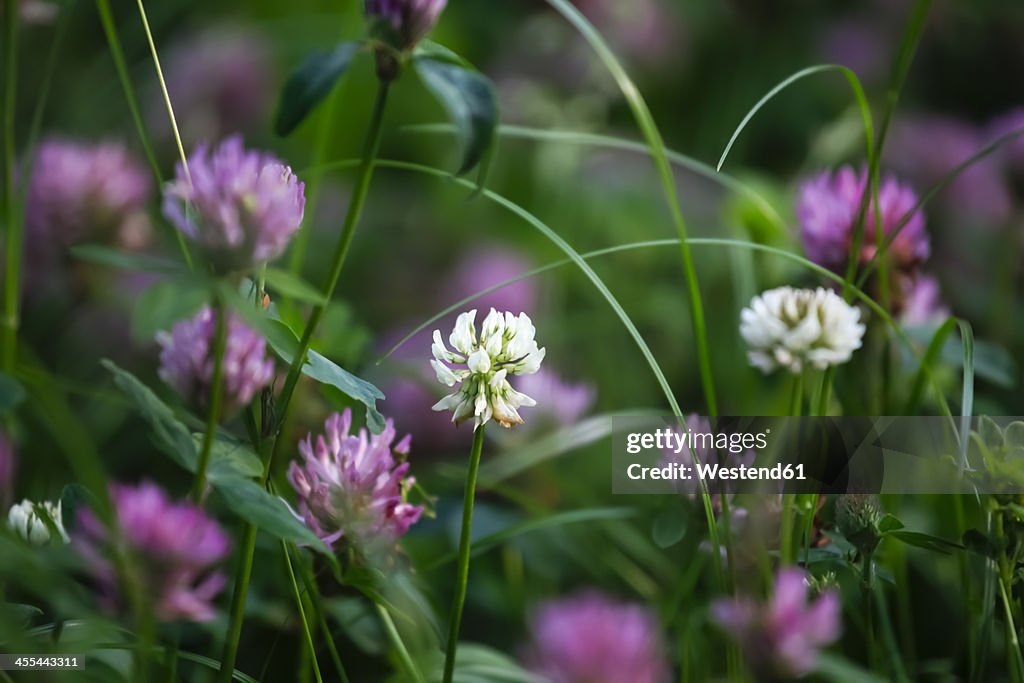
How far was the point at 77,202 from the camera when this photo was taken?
48.8 inches

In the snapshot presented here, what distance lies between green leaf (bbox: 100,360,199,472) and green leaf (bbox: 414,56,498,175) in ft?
0.69

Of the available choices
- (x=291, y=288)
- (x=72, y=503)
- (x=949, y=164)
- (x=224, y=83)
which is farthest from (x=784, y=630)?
(x=224, y=83)

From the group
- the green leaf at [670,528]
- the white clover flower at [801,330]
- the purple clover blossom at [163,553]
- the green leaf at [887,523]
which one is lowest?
the purple clover blossom at [163,553]

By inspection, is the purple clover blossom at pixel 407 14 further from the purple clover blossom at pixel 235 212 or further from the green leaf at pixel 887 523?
the green leaf at pixel 887 523

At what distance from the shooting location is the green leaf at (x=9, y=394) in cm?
46

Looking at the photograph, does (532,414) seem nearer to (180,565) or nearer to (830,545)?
(830,545)

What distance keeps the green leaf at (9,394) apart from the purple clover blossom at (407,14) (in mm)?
258

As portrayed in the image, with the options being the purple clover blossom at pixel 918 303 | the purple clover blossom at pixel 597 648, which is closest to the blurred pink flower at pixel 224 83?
the purple clover blossom at pixel 918 303

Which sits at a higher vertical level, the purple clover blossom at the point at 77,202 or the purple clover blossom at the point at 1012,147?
the purple clover blossom at the point at 1012,147

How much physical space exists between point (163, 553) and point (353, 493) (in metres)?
0.14

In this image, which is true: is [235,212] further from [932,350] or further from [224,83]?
[224,83]

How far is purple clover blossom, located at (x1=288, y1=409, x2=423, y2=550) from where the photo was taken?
0.59 metres

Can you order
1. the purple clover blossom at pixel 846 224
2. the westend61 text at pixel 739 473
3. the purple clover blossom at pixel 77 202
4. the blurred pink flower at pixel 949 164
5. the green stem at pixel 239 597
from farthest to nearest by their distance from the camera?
the blurred pink flower at pixel 949 164, the purple clover blossom at pixel 77 202, the purple clover blossom at pixel 846 224, the westend61 text at pixel 739 473, the green stem at pixel 239 597

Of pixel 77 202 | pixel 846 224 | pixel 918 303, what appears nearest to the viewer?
pixel 846 224
